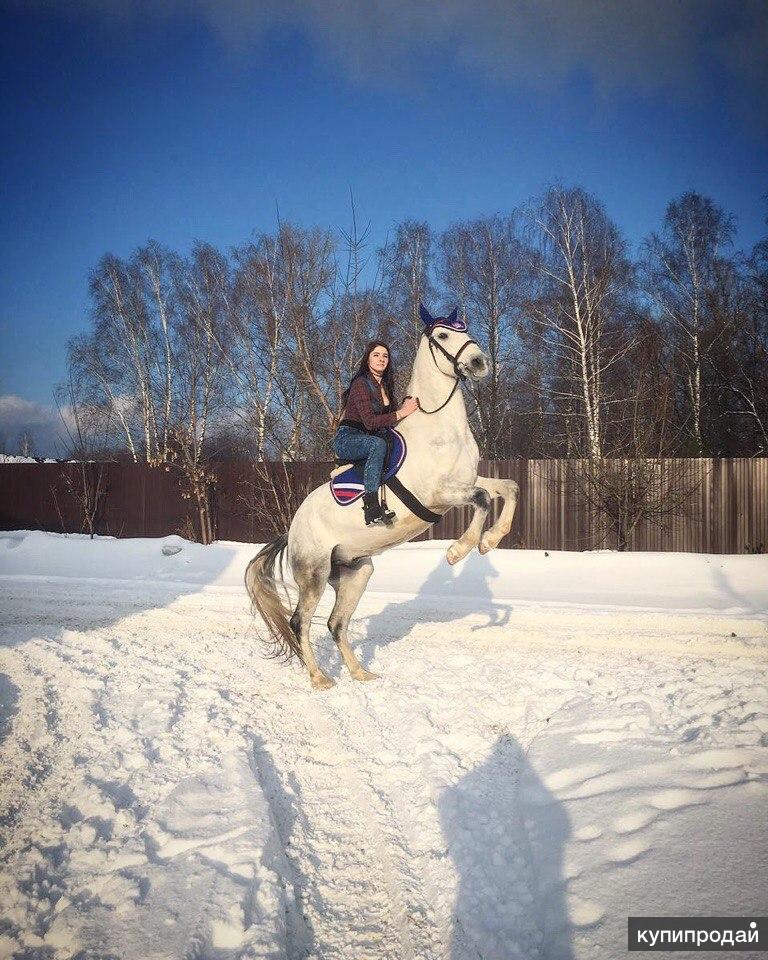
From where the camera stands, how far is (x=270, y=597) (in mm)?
5773

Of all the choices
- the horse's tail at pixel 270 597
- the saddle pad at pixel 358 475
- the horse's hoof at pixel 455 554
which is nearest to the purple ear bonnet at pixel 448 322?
the saddle pad at pixel 358 475

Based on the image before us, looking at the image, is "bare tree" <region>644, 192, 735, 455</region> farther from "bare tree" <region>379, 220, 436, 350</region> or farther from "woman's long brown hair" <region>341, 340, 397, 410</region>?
"woman's long brown hair" <region>341, 340, 397, 410</region>

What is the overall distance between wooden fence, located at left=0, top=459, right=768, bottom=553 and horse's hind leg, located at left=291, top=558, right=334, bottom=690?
30.9 feet

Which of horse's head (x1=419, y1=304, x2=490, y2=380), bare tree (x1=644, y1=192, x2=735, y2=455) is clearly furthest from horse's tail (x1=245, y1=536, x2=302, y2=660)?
bare tree (x1=644, y1=192, x2=735, y2=455)

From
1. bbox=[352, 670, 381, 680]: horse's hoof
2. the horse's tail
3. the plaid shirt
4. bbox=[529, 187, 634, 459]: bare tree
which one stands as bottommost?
bbox=[352, 670, 381, 680]: horse's hoof

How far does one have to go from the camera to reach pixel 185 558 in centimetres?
1388

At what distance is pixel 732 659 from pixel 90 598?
9.30 m

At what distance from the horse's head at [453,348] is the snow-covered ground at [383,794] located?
2.62m

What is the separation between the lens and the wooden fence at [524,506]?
45.3 feet

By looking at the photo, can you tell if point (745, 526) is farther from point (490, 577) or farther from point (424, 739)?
point (424, 739)

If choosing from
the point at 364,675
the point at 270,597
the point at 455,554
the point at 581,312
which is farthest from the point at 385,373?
the point at 581,312

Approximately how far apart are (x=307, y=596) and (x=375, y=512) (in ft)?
4.31

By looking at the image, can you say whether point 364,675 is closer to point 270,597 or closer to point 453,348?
point 270,597

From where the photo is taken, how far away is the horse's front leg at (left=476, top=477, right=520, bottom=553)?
177 inches
